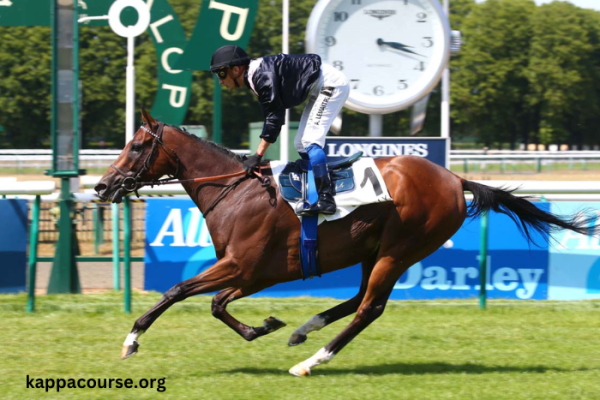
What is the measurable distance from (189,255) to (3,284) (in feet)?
5.53

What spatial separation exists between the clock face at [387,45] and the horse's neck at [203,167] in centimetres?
276

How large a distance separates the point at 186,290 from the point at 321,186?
1065 mm

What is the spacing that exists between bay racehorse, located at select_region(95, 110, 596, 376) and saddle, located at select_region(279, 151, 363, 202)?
73mm

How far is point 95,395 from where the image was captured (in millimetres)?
4637

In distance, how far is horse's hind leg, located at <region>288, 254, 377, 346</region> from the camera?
5.48 metres

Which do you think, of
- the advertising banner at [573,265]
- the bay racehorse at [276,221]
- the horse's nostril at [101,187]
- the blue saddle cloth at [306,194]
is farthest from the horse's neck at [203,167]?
the advertising banner at [573,265]

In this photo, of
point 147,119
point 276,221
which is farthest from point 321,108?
point 147,119

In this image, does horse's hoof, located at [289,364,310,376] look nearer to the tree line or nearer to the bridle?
the bridle

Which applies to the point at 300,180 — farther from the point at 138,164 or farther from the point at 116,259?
the point at 116,259

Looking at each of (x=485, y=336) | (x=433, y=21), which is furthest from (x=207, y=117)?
(x=485, y=336)

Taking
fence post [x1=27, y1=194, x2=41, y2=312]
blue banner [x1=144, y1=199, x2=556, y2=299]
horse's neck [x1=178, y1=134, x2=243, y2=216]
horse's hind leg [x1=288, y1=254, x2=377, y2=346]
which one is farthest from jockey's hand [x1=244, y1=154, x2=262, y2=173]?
fence post [x1=27, y1=194, x2=41, y2=312]

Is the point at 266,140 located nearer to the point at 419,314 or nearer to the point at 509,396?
the point at 509,396

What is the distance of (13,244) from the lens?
7406 mm


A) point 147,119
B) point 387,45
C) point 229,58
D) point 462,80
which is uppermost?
point 462,80
